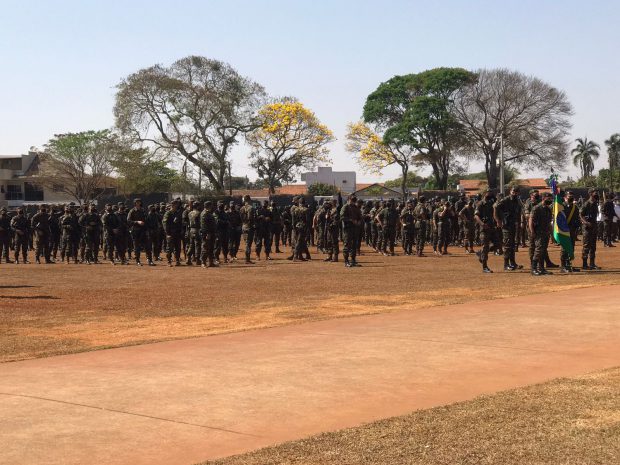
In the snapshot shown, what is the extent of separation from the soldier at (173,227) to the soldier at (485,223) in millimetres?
8595

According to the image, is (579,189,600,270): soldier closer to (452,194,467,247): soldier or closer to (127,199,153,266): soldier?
(452,194,467,247): soldier

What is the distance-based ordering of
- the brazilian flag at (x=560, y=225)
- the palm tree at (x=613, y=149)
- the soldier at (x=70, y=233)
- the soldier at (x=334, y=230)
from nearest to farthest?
the brazilian flag at (x=560, y=225)
the soldier at (x=334, y=230)
the soldier at (x=70, y=233)
the palm tree at (x=613, y=149)

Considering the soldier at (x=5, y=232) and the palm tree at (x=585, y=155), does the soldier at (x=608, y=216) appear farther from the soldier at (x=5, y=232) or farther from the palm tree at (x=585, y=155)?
the palm tree at (x=585, y=155)

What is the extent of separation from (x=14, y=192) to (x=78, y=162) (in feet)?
49.1

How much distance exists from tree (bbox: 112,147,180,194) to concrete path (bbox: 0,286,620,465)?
5217 centimetres

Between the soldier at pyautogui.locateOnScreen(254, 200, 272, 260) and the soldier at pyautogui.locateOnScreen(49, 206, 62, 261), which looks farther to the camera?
the soldier at pyautogui.locateOnScreen(49, 206, 62, 261)

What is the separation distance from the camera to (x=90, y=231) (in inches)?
1085

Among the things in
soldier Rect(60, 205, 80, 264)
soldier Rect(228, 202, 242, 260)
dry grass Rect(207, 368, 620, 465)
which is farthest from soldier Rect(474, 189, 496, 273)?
soldier Rect(60, 205, 80, 264)

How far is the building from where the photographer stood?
83.0 metres

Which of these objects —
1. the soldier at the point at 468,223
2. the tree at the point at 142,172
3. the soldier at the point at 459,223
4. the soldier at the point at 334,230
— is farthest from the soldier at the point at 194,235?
the tree at the point at 142,172

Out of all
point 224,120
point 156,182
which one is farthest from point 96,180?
point 224,120

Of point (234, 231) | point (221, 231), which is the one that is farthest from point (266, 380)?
point (234, 231)

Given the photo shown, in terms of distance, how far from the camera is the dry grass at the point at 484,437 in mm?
5336

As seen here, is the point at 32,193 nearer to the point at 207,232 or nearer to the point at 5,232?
the point at 5,232
